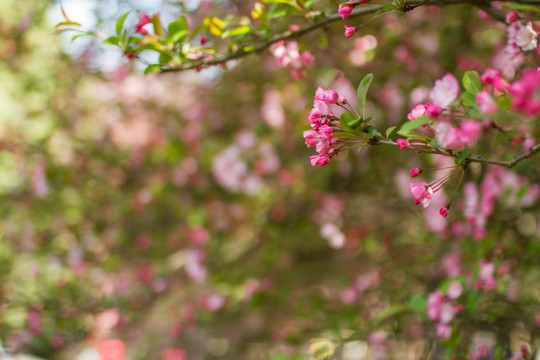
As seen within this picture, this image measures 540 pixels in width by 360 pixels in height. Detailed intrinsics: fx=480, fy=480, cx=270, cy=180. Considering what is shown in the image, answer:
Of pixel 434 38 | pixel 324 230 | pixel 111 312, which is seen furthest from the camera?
pixel 111 312

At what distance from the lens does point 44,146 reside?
11.1 feet

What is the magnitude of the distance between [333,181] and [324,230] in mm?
541

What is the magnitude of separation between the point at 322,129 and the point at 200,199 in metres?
2.73

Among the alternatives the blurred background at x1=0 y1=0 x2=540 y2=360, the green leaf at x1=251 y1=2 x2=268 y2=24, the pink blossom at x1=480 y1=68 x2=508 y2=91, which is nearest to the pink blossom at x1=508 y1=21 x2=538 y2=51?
the pink blossom at x1=480 y1=68 x2=508 y2=91

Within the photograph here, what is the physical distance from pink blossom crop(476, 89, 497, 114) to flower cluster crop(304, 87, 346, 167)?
278mm

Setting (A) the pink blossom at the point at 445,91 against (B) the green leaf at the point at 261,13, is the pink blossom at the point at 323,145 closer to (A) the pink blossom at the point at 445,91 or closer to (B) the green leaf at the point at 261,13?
(A) the pink blossom at the point at 445,91

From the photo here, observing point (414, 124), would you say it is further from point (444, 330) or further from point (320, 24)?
point (444, 330)

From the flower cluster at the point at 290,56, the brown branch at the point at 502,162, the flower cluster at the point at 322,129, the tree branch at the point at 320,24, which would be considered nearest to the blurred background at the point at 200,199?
the flower cluster at the point at 290,56

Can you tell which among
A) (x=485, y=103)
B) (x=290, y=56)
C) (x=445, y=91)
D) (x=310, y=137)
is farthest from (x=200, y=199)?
(x=485, y=103)

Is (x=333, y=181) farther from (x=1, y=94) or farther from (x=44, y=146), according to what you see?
(x=1, y=94)

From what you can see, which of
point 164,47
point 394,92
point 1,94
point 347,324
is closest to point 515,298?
point 347,324

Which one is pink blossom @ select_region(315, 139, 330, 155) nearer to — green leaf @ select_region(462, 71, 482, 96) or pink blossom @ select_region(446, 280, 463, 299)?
green leaf @ select_region(462, 71, 482, 96)

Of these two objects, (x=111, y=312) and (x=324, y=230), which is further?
(x=111, y=312)

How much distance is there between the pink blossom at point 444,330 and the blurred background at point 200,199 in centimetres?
74
